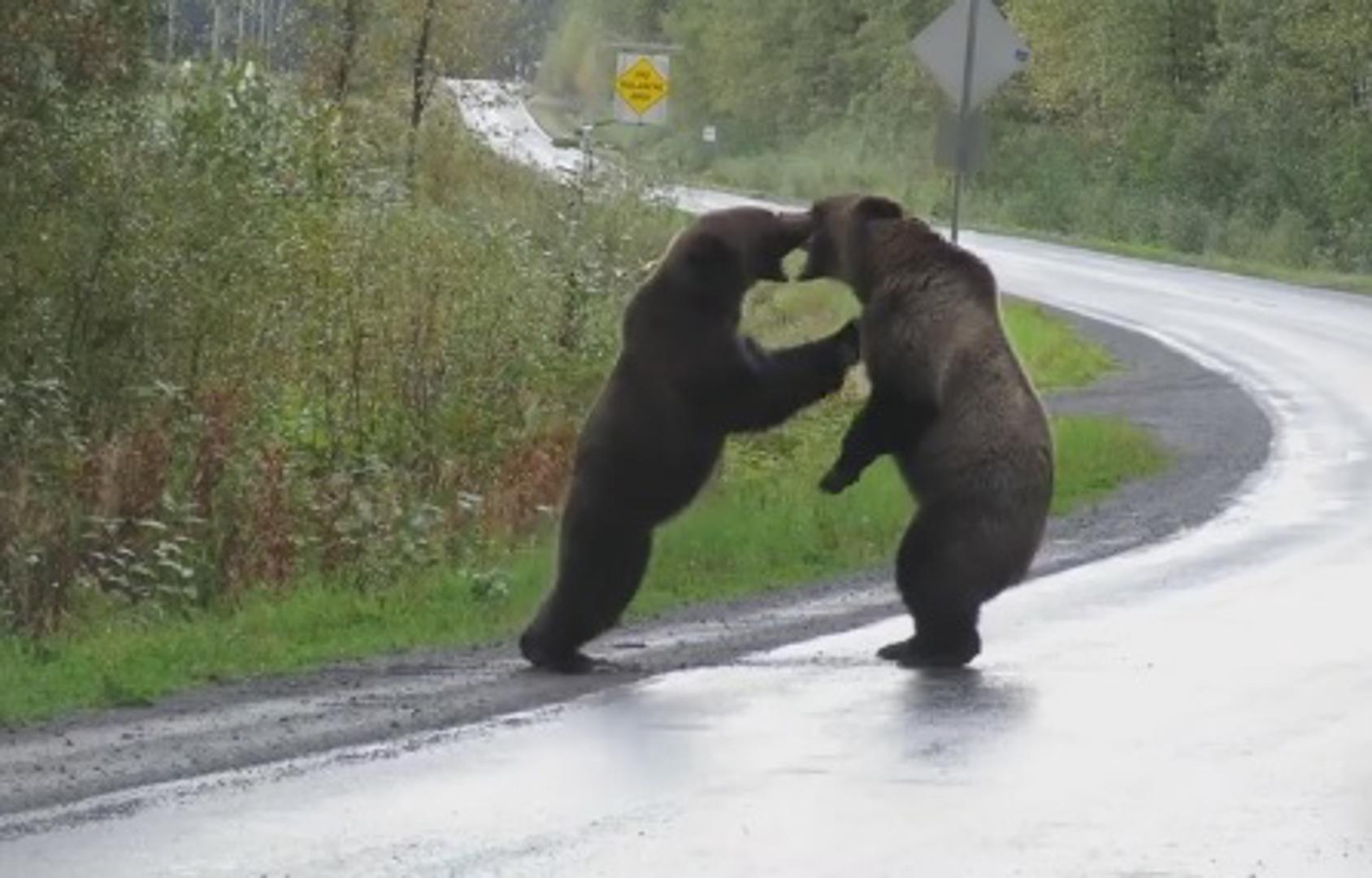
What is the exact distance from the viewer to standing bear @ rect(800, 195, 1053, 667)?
12.4m

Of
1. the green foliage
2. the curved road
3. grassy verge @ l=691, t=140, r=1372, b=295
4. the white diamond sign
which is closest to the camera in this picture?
the curved road

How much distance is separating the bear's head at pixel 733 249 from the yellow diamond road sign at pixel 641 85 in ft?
103

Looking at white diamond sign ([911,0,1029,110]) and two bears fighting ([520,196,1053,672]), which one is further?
white diamond sign ([911,0,1029,110])

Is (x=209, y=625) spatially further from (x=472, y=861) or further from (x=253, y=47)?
(x=253, y=47)

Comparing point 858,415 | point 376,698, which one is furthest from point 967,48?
point 376,698

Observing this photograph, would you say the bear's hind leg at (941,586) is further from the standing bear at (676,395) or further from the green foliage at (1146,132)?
the green foliage at (1146,132)

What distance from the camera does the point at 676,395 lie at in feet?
41.2

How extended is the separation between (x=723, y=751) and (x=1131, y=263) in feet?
170

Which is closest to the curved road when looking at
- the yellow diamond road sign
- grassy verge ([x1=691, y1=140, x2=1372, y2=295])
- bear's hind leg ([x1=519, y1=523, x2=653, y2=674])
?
bear's hind leg ([x1=519, y1=523, x2=653, y2=674])

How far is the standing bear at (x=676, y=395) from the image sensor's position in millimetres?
12547

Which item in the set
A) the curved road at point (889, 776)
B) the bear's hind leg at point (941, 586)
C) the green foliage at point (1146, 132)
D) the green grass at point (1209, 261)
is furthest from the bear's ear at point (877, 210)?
the green grass at point (1209, 261)

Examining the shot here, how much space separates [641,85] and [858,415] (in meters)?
31.7

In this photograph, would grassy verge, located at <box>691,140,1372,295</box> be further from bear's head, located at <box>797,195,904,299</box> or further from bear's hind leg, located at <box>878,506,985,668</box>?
bear's hind leg, located at <box>878,506,985,668</box>

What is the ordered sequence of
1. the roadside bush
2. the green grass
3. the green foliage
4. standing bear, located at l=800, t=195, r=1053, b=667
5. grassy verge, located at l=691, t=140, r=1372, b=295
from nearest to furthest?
1. standing bear, located at l=800, t=195, r=1053, b=667
2. the roadside bush
3. the green grass
4. grassy verge, located at l=691, t=140, r=1372, b=295
5. the green foliage
